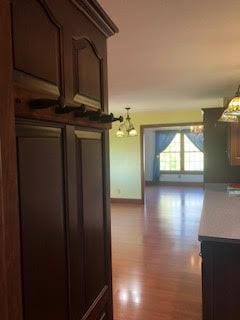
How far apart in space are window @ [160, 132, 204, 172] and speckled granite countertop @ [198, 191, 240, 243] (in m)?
7.50

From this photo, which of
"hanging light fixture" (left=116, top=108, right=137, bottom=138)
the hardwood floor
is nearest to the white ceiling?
the hardwood floor

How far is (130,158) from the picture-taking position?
25.8ft

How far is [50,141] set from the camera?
849 mm

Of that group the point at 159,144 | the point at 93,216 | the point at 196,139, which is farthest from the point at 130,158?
the point at 93,216

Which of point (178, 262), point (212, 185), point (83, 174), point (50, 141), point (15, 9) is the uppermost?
point (15, 9)

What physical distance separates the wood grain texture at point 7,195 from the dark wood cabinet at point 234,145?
12.1 ft

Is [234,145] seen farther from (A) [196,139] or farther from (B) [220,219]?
(A) [196,139]

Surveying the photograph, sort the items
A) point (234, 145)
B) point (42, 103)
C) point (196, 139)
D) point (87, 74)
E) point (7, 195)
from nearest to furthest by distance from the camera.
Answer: point (7, 195) → point (42, 103) → point (87, 74) → point (234, 145) → point (196, 139)

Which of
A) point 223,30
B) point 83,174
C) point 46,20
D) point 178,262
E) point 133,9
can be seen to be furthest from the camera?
point 178,262

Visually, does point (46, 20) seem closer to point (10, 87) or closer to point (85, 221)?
point (10, 87)

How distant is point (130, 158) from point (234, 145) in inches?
162

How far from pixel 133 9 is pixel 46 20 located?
1047 mm

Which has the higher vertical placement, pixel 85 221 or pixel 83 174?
pixel 83 174

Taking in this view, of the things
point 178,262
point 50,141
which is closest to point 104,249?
point 50,141
